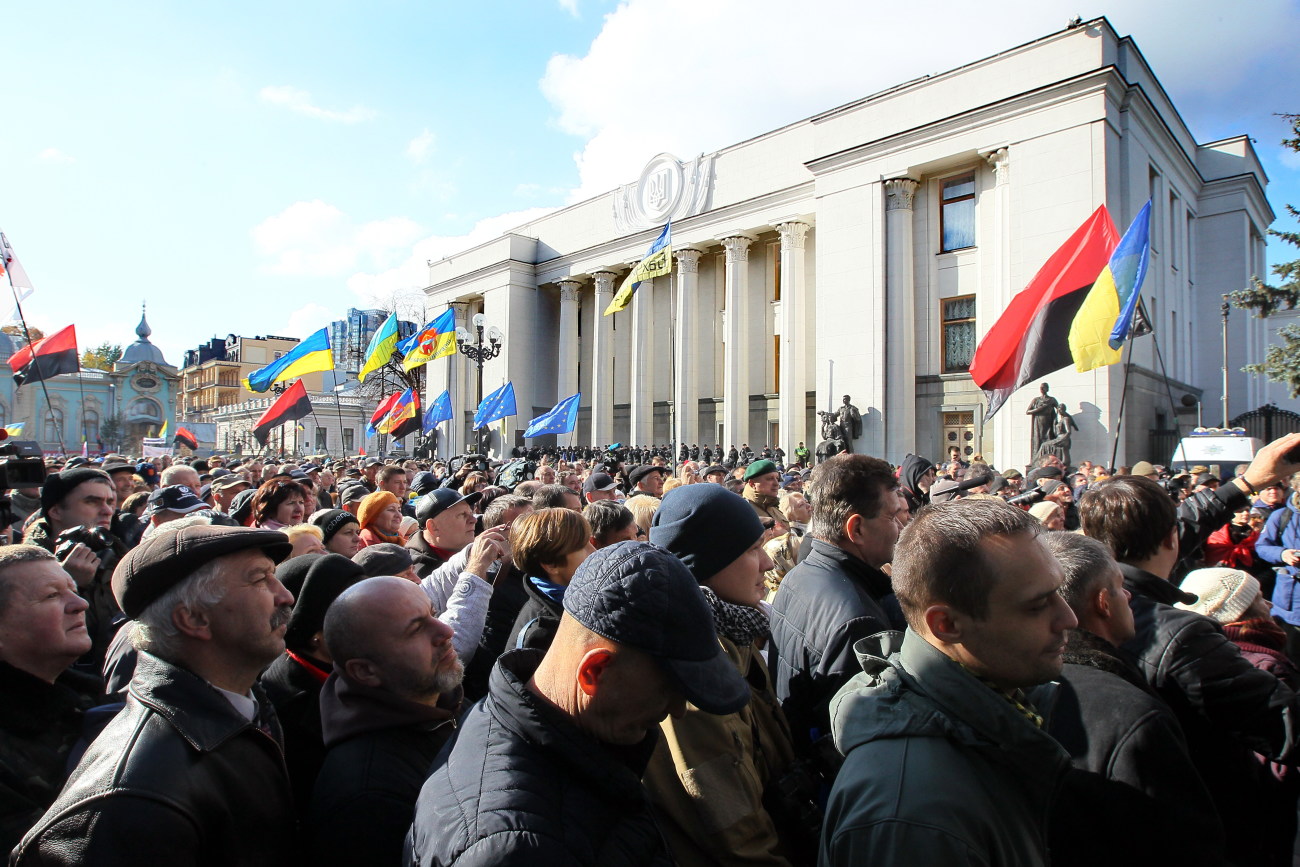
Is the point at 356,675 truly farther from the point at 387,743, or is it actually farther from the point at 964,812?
the point at 964,812

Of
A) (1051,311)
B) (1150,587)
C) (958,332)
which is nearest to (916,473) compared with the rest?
(1051,311)

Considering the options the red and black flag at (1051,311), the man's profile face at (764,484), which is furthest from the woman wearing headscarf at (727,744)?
the red and black flag at (1051,311)

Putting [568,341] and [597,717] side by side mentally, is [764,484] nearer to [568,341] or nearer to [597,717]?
[597,717]

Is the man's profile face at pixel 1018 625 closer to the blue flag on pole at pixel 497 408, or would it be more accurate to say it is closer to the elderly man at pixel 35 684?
the elderly man at pixel 35 684

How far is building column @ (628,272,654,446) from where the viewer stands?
32.7 m

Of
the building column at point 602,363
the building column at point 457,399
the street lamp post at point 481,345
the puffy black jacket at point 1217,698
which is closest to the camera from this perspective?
the puffy black jacket at point 1217,698

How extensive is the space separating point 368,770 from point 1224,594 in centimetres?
310

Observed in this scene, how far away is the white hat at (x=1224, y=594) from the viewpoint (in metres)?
2.88

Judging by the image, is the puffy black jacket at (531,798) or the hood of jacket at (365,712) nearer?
the puffy black jacket at (531,798)

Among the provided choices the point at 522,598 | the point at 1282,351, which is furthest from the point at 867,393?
the point at 522,598

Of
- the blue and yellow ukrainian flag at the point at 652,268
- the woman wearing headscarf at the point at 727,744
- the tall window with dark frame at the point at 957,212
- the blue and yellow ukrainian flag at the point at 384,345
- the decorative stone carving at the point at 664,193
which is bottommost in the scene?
the woman wearing headscarf at the point at 727,744

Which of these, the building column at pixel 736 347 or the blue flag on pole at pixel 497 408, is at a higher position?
the building column at pixel 736 347

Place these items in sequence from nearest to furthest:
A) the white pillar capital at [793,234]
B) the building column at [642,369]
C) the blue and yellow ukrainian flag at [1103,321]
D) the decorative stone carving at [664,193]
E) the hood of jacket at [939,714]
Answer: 1. the hood of jacket at [939,714]
2. the blue and yellow ukrainian flag at [1103,321]
3. the white pillar capital at [793,234]
4. the decorative stone carving at [664,193]
5. the building column at [642,369]

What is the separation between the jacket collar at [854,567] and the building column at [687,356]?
27531mm
